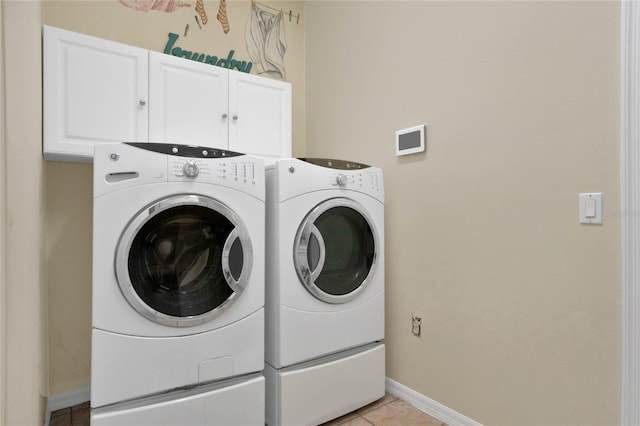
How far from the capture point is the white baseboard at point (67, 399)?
190 centimetres

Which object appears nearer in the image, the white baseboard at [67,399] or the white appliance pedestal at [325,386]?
the white appliance pedestal at [325,386]

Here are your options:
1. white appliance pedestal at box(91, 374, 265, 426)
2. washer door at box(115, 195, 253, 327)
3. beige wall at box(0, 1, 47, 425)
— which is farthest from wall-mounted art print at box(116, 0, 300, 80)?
white appliance pedestal at box(91, 374, 265, 426)

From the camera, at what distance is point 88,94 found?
5.51 ft

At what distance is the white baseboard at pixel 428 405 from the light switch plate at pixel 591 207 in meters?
1.05

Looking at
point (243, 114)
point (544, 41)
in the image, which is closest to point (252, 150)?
point (243, 114)

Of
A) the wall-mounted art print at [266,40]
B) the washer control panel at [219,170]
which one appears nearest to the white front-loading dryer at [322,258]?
the washer control panel at [219,170]

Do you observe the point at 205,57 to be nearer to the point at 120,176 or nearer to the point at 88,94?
the point at 88,94

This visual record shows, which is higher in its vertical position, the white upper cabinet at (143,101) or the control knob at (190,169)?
the white upper cabinet at (143,101)

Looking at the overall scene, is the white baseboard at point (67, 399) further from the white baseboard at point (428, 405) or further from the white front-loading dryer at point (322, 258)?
the white baseboard at point (428, 405)

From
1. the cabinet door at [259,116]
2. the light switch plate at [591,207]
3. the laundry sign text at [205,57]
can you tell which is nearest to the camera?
the light switch plate at [591,207]

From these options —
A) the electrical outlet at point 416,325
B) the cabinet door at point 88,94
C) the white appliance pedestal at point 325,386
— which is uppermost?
the cabinet door at point 88,94

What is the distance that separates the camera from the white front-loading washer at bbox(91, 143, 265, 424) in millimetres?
1314

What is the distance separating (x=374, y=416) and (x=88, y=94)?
212cm

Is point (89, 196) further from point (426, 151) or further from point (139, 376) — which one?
point (426, 151)
